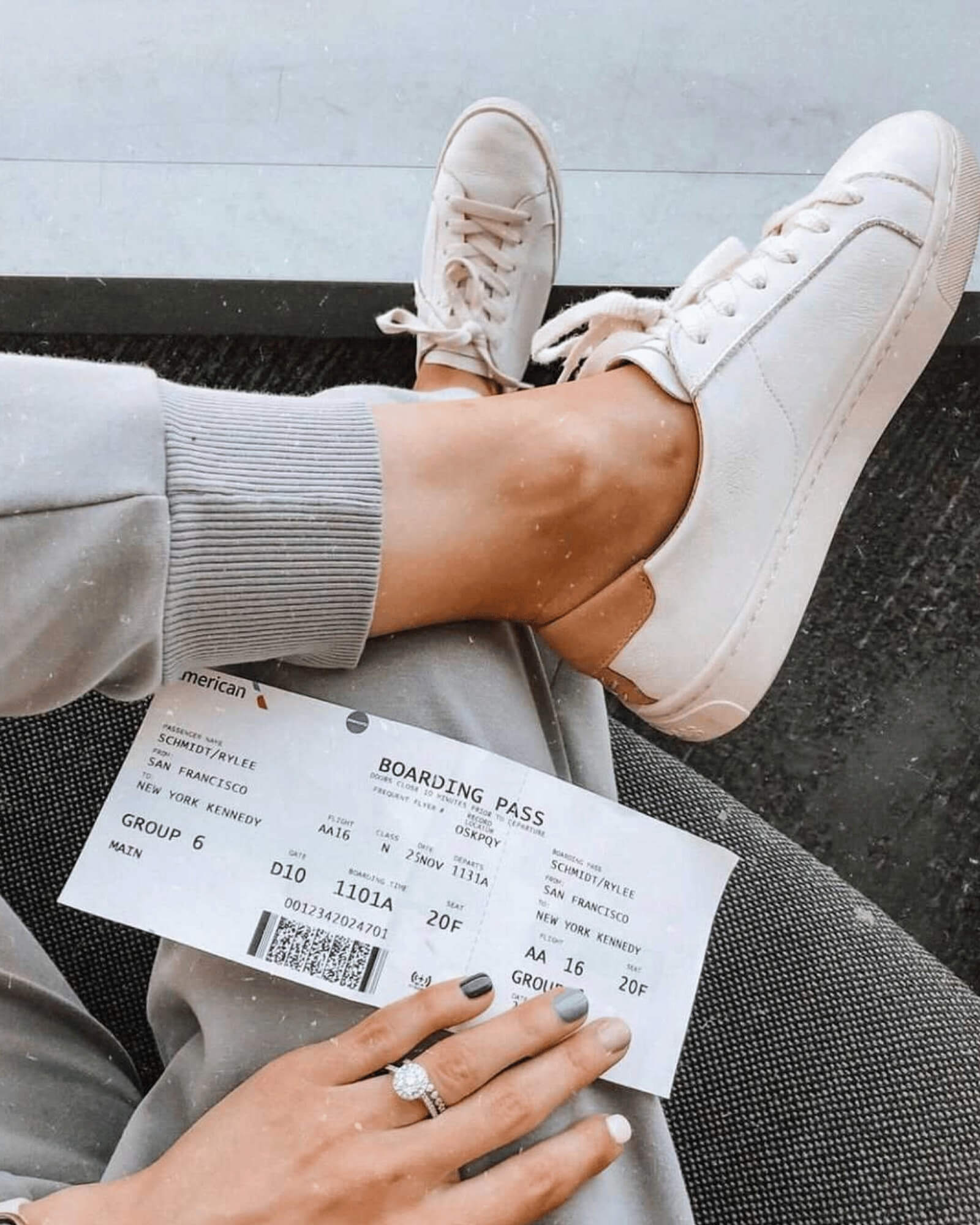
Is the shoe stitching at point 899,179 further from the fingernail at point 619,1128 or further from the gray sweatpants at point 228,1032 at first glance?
the fingernail at point 619,1128

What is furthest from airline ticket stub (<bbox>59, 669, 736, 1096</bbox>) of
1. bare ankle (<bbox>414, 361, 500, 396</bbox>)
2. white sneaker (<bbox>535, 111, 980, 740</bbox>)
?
bare ankle (<bbox>414, 361, 500, 396</bbox>)

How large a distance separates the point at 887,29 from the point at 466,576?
2.33ft

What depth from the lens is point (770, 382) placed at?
0.69 metres

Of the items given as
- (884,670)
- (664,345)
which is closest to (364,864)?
(664,345)

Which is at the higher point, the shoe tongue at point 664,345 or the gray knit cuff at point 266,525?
the shoe tongue at point 664,345

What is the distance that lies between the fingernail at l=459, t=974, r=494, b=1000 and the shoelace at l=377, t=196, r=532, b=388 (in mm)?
482

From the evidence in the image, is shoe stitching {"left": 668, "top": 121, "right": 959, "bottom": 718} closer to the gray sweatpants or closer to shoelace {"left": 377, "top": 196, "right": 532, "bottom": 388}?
the gray sweatpants

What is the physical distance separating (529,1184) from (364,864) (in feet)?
0.60

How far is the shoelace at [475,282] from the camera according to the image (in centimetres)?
89

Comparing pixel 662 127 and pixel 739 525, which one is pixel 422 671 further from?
pixel 662 127

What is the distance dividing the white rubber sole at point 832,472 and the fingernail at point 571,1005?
0.19 meters

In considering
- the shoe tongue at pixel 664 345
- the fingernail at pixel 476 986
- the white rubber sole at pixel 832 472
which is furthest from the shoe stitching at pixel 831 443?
the fingernail at pixel 476 986

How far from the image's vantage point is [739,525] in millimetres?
676

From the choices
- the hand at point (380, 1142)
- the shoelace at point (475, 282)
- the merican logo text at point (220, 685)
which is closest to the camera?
the hand at point (380, 1142)
